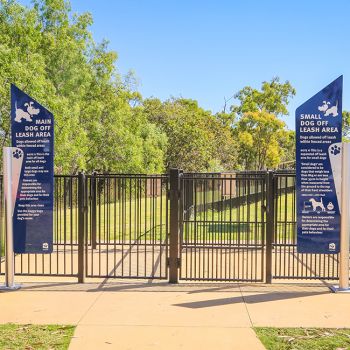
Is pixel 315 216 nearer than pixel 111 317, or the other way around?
pixel 111 317

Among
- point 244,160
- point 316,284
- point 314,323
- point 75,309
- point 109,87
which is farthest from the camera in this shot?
point 244,160

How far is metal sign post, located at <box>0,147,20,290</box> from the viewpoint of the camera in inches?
275

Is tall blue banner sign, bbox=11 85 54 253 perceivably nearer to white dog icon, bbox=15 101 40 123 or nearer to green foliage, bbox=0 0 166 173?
white dog icon, bbox=15 101 40 123

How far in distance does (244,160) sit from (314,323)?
46034 mm

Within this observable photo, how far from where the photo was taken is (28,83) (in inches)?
569

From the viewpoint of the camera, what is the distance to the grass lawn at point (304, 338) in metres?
4.86

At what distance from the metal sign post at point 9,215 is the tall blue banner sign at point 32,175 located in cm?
15

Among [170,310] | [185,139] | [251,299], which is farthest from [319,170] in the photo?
[185,139]

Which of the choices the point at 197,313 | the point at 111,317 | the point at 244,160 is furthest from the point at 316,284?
the point at 244,160

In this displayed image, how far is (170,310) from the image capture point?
241 inches

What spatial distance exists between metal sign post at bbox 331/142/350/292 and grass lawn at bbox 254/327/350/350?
1794 mm

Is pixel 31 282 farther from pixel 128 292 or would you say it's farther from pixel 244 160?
pixel 244 160

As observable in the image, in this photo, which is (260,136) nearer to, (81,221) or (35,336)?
(81,221)

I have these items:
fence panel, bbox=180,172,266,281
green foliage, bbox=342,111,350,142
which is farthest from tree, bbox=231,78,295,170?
fence panel, bbox=180,172,266,281
